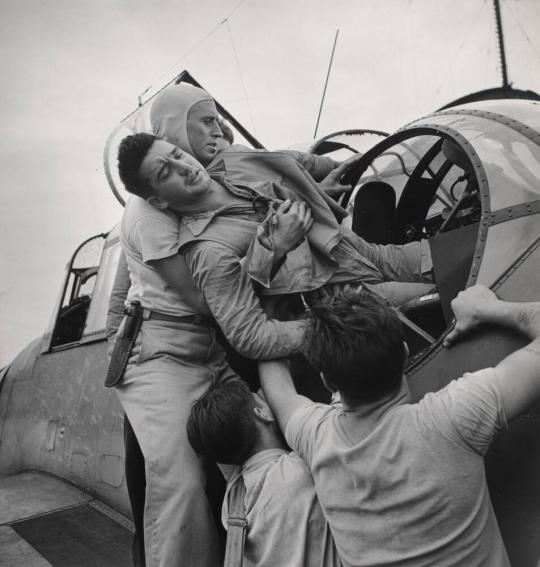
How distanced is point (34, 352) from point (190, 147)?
4168mm

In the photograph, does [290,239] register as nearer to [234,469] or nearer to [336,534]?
[234,469]

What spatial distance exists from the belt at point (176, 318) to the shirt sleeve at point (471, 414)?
1.12 m

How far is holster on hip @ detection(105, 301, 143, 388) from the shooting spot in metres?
2.24

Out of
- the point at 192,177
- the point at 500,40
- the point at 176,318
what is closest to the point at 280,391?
the point at 176,318

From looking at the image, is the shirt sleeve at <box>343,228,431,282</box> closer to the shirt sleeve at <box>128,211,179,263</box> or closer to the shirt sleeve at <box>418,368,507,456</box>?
the shirt sleeve at <box>128,211,179,263</box>

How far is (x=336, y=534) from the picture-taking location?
57.7 inches

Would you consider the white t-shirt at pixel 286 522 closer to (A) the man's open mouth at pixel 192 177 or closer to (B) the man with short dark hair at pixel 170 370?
(B) the man with short dark hair at pixel 170 370

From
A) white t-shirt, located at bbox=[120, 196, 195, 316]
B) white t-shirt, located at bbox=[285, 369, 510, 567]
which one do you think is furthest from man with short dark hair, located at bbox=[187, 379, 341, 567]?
white t-shirt, located at bbox=[120, 196, 195, 316]

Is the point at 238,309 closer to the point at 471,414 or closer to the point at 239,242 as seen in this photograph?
the point at 239,242

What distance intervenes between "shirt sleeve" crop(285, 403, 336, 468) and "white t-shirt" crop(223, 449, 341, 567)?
7 cm

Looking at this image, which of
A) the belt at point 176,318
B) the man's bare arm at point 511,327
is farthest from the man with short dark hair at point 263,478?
the man's bare arm at point 511,327

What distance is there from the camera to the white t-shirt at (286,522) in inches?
60.6

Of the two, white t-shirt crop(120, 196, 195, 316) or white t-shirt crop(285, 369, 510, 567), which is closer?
white t-shirt crop(285, 369, 510, 567)

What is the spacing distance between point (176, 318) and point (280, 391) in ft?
1.99
